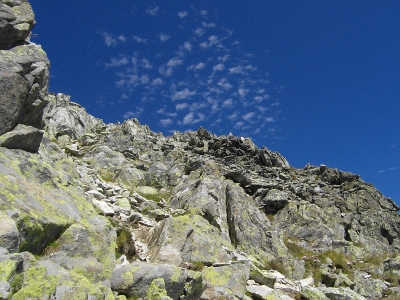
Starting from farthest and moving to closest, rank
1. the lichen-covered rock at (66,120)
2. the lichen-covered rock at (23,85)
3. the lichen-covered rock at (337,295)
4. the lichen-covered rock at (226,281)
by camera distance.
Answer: the lichen-covered rock at (66,120), the lichen-covered rock at (337,295), the lichen-covered rock at (23,85), the lichen-covered rock at (226,281)

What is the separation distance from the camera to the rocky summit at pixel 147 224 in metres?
8.38

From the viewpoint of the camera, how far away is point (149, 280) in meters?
8.54

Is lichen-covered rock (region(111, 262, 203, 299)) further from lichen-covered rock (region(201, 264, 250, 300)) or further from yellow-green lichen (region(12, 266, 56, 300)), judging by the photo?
yellow-green lichen (region(12, 266, 56, 300))

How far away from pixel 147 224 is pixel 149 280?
767 cm

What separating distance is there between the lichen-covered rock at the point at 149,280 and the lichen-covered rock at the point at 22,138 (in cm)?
709

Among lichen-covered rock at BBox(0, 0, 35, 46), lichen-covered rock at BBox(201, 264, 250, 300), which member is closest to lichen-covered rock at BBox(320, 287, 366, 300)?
lichen-covered rock at BBox(201, 264, 250, 300)

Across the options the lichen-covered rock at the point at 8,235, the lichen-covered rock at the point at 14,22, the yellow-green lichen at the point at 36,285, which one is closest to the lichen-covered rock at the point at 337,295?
the yellow-green lichen at the point at 36,285

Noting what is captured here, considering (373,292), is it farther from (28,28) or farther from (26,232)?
(28,28)

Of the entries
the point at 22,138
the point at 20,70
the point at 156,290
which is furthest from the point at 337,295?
the point at 20,70

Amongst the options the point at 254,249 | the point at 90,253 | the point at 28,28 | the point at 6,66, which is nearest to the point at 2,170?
the point at 90,253

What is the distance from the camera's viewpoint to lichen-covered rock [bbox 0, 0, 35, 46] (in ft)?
48.1

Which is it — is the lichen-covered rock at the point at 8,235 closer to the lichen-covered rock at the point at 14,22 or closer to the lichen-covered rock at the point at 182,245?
the lichen-covered rock at the point at 182,245

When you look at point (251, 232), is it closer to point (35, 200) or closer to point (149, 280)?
point (149, 280)

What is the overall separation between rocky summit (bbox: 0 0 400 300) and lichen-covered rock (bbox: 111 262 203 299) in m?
0.03
